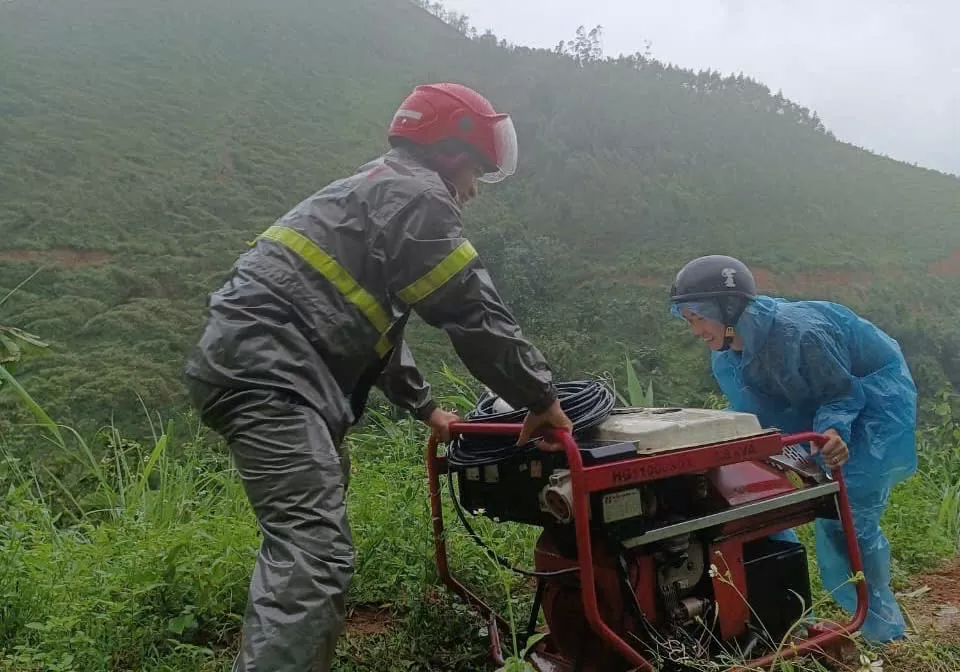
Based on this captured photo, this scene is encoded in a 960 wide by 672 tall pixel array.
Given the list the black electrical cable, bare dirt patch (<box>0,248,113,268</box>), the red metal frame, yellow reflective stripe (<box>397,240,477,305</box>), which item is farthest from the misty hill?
yellow reflective stripe (<box>397,240,477,305</box>)

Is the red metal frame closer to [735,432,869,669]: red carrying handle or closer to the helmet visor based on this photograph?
[735,432,869,669]: red carrying handle

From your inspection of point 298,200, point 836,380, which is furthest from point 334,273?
point 298,200

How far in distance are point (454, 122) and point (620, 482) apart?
131 cm

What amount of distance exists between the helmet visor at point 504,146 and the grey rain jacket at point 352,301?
39 centimetres

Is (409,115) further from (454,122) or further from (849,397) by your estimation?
(849,397)

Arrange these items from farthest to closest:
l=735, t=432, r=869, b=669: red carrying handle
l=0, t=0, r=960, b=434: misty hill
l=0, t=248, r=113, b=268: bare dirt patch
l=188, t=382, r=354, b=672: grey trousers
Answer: l=0, t=248, r=113, b=268: bare dirt patch → l=0, t=0, r=960, b=434: misty hill → l=735, t=432, r=869, b=669: red carrying handle → l=188, t=382, r=354, b=672: grey trousers

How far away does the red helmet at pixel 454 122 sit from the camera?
9.04ft

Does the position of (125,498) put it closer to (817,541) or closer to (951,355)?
(817,541)

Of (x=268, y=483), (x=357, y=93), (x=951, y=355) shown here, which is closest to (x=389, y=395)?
(x=268, y=483)

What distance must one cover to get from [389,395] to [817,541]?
191 cm

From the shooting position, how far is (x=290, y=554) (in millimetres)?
2117

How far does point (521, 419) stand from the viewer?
285 centimetres

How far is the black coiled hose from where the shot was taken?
105 inches

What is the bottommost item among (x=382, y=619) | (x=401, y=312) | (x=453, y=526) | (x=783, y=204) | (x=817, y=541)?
(x=382, y=619)
